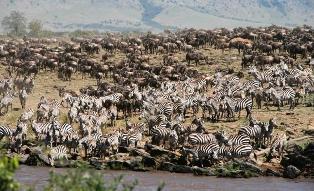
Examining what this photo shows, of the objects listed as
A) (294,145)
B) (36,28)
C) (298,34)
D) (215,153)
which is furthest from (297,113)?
(36,28)

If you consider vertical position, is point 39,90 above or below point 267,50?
below

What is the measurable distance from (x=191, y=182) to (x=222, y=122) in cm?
906

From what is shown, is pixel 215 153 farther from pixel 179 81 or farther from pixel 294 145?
pixel 179 81

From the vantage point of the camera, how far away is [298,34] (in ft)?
199

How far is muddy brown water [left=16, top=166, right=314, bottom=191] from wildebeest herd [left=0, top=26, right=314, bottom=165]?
140 centimetres

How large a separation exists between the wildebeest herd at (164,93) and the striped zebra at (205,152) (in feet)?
0.12

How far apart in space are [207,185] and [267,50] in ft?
104

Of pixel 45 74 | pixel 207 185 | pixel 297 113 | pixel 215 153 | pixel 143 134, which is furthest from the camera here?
pixel 45 74

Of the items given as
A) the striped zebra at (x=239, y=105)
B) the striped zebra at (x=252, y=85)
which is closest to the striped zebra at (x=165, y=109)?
the striped zebra at (x=239, y=105)

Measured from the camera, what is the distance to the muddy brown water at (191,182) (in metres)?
22.6

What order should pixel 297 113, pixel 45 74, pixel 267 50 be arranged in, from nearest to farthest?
pixel 297 113 < pixel 45 74 < pixel 267 50

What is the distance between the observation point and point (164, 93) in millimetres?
37594

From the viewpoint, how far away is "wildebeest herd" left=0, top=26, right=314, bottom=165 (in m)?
27.5

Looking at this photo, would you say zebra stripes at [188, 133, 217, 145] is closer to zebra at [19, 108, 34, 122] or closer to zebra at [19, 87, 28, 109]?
zebra at [19, 108, 34, 122]
